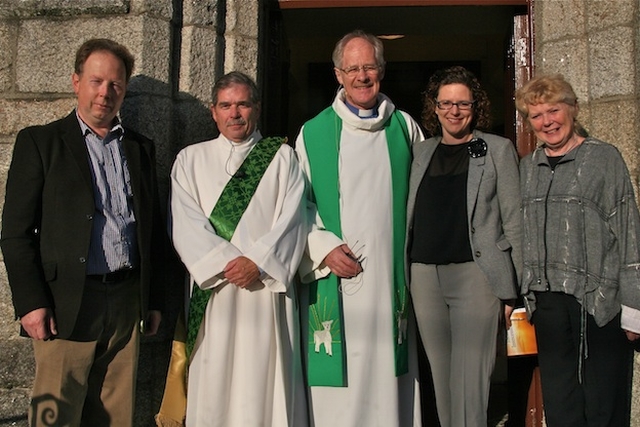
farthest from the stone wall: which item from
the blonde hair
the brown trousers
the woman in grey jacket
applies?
the woman in grey jacket

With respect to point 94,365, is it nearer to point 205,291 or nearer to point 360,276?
point 205,291

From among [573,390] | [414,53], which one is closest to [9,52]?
[573,390]

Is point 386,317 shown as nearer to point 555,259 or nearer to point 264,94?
point 555,259

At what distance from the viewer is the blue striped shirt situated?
117 inches

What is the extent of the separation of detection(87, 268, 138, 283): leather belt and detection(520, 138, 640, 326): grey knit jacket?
5.33ft

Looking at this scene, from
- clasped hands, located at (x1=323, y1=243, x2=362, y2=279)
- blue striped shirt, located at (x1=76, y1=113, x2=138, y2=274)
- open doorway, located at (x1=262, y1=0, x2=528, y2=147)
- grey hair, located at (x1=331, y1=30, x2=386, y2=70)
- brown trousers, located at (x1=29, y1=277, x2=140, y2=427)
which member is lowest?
brown trousers, located at (x1=29, y1=277, x2=140, y2=427)

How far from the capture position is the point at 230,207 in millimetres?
3236

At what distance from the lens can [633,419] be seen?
3.48 metres

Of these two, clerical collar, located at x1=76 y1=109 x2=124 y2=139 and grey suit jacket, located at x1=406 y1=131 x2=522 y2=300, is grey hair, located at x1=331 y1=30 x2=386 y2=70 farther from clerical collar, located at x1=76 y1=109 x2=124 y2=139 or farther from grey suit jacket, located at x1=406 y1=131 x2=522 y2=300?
clerical collar, located at x1=76 y1=109 x2=124 y2=139

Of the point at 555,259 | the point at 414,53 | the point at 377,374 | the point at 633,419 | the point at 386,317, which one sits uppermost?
the point at 414,53

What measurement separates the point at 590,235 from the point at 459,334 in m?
0.67

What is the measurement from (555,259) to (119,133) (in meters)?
1.87

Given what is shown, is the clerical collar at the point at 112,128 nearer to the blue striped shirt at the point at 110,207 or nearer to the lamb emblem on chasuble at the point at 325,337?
the blue striped shirt at the point at 110,207

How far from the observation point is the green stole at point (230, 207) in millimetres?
3219
